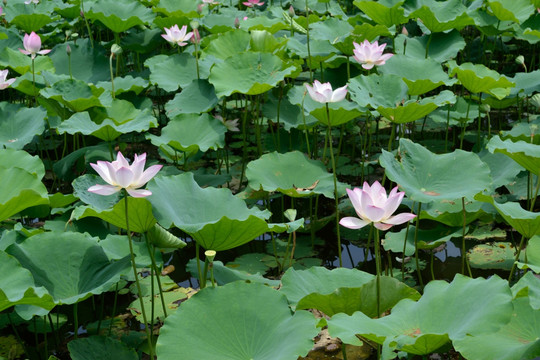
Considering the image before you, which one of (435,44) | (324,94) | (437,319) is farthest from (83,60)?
(437,319)

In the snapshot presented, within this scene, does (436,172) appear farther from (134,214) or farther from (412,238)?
(134,214)

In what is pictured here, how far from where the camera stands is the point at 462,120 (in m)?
3.56

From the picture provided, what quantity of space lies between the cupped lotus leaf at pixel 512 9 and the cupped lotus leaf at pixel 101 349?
116 inches

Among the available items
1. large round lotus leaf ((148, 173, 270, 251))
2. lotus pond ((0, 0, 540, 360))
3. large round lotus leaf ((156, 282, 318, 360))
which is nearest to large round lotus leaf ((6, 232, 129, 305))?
lotus pond ((0, 0, 540, 360))

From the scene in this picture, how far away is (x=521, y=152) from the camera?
2336 millimetres

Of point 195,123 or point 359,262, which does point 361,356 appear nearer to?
point 359,262

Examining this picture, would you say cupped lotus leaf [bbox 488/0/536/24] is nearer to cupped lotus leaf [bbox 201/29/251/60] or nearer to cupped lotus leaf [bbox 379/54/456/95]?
cupped lotus leaf [bbox 379/54/456/95]

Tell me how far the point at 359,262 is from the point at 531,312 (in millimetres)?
1135

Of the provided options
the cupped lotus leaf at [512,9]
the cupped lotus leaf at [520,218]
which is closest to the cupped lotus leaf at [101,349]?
the cupped lotus leaf at [520,218]

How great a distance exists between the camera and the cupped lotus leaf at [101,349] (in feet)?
6.68

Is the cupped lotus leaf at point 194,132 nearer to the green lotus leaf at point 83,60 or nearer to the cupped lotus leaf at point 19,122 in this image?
the cupped lotus leaf at point 19,122

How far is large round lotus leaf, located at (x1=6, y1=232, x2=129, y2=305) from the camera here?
6.79 feet

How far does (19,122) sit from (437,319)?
8.11ft

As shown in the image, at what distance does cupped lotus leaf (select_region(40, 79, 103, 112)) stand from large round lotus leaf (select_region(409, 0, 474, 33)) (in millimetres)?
1905
